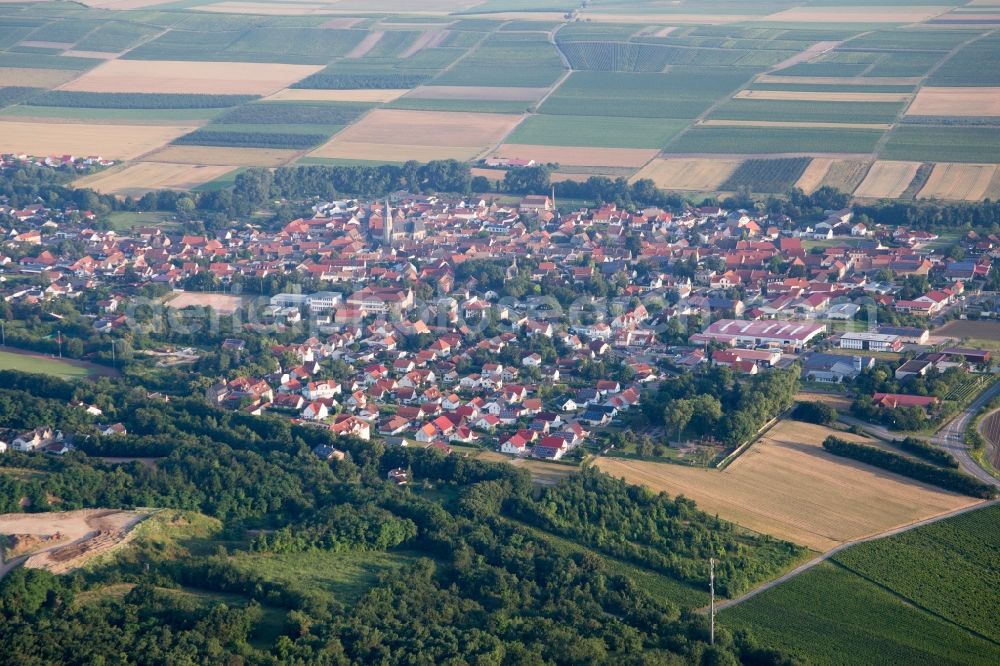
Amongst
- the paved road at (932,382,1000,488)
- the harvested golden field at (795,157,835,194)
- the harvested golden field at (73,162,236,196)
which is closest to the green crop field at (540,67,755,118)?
the harvested golden field at (795,157,835,194)

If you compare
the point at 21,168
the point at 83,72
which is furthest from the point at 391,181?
the point at 83,72

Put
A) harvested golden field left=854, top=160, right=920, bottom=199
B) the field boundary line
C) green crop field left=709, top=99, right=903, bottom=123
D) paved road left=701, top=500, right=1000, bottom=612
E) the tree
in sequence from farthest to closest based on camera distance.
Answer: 1. green crop field left=709, top=99, right=903, bottom=123
2. harvested golden field left=854, top=160, right=920, bottom=199
3. the tree
4. paved road left=701, top=500, right=1000, bottom=612
5. the field boundary line

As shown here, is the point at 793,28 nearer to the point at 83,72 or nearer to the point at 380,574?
the point at 83,72

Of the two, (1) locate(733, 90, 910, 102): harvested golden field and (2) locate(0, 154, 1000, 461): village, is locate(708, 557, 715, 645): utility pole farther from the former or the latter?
(1) locate(733, 90, 910, 102): harvested golden field

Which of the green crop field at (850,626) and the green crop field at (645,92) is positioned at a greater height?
the green crop field at (645,92)

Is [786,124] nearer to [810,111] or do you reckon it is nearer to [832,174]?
[810,111]

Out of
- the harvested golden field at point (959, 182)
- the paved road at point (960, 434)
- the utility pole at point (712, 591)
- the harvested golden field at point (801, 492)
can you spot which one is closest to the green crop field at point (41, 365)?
the harvested golden field at point (801, 492)

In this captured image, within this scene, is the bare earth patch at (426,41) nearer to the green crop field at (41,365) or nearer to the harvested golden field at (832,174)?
the harvested golden field at (832,174)
